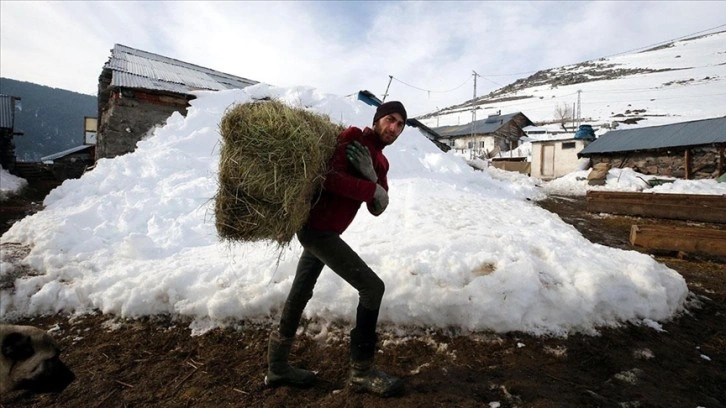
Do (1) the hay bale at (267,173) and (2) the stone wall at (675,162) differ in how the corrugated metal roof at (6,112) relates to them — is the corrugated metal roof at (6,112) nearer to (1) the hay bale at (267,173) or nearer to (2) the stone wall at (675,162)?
(1) the hay bale at (267,173)

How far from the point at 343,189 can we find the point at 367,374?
4.74ft

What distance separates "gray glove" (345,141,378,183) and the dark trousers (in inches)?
19.2

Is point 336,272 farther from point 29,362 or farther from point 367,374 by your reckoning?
point 29,362

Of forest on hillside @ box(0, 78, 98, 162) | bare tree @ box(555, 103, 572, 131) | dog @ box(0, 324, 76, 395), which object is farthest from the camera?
forest on hillside @ box(0, 78, 98, 162)

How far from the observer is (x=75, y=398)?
2.72m

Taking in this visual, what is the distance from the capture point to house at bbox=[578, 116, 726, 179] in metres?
19.5

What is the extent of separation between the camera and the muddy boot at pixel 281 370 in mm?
2688

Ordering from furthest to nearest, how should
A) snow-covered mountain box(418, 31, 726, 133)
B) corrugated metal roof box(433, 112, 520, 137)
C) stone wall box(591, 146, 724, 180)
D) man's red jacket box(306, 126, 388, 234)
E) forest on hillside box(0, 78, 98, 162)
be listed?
forest on hillside box(0, 78, 98, 162)
snow-covered mountain box(418, 31, 726, 133)
corrugated metal roof box(433, 112, 520, 137)
stone wall box(591, 146, 724, 180)
man's red jacket box(306, 126, 388, 234)

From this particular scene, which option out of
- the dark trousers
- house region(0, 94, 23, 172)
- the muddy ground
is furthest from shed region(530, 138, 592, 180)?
house region(0, 94, 23, 172)

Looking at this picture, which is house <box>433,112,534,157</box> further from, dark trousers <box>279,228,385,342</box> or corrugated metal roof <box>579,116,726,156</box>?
dark trousers <box>279,228,385,342</box>

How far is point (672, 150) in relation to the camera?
21.0 m

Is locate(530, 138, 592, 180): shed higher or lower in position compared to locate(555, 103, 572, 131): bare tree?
lower

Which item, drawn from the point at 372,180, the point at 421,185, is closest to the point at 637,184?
the point at 421,185

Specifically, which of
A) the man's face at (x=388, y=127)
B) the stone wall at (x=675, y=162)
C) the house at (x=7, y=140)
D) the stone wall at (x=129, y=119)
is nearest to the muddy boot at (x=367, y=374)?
the man's face at (x=388, y=127)
